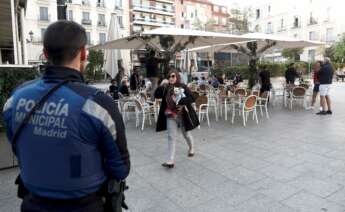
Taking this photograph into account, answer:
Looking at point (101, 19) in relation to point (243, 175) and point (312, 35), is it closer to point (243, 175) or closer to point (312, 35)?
point (312, 35)

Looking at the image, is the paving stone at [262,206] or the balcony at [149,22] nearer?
the paving stone at [262,206]

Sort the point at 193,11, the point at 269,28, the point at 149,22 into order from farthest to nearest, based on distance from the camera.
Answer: the point at 193,11
the point at 149,22
the point at 269,28

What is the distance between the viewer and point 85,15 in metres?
39.5

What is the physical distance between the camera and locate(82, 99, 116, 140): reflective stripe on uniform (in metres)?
1.25

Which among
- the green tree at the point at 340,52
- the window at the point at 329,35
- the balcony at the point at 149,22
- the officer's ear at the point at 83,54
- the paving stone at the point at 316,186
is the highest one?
the balcony at the point at 149,22

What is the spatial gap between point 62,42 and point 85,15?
4207 centimetres

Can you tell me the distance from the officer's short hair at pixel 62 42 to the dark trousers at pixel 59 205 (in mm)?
Result: 681

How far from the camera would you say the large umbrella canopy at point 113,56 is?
9364 millimetres

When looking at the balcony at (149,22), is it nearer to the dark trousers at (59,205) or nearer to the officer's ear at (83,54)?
the officer's ear at (83,54)

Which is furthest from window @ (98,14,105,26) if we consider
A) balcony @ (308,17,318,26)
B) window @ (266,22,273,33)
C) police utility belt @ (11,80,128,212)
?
police utility belt @ (11,80,128,212)

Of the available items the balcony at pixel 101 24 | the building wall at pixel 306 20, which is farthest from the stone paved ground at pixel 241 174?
the balcony at pixel 101 24

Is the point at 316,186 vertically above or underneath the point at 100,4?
underneath


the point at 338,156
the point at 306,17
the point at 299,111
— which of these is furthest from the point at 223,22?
the point at 338,156

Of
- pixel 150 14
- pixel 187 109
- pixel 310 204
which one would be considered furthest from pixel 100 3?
pixel 310 204
